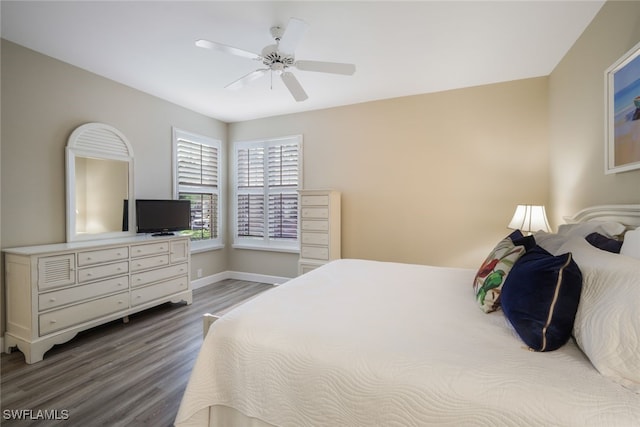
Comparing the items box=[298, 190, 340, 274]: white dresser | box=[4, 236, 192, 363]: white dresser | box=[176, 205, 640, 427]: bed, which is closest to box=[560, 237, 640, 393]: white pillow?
box=[176, 205, 640, 427]: bed

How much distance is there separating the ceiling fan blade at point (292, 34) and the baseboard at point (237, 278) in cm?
325

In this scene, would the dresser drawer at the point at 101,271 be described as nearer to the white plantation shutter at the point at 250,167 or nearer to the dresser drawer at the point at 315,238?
the dresser drawer at the point at 315,238

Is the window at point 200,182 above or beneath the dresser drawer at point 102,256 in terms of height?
above

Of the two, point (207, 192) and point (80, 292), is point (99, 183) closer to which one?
point (80, 292)

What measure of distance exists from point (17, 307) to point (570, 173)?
189 inches

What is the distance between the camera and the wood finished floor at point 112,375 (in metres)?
1.73

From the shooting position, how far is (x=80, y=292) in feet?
8.45

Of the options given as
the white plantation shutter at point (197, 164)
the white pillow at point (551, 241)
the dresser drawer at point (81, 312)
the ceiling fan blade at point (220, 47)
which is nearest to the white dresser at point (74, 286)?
the dresser drawer at point (81, 312)

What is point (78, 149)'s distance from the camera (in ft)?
9.47

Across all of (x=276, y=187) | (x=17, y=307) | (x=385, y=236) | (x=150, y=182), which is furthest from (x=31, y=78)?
(x=385, y=236)

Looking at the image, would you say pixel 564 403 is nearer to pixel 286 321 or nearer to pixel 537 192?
pixel 286 321

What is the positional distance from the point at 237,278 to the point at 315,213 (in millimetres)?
2009

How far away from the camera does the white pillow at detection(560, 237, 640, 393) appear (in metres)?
0.83

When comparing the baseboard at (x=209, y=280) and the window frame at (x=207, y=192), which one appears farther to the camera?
the baseboard at (x=209, y=280)
